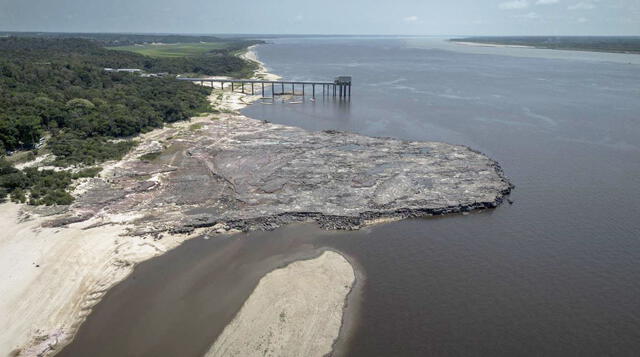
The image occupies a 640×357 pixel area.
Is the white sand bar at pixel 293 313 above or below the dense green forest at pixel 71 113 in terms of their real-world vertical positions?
below

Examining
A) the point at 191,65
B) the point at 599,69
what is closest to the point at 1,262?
the point at 191,65

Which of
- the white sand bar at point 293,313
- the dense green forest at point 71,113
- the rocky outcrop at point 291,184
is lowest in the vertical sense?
the white sand bar at point 293,313

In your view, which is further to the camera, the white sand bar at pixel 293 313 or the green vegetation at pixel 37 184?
the green vegetation at pixel 37 184

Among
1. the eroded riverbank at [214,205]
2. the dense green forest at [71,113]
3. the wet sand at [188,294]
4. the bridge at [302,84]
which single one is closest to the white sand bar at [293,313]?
the wet sand at [188,294]

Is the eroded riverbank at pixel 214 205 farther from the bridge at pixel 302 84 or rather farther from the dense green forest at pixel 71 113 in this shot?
the bridge at pixel 302 84

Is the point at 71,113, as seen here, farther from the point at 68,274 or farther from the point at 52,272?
the point at 68,274

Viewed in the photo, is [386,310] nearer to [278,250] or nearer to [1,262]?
[278,250]

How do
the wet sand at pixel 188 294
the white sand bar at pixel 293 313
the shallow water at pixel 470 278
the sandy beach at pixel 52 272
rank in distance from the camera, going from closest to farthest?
the white sand bar at pixel 293 313, the wet sand at pixel 188 294, the sandy beach at pixel 52 272, the shallow water at pixel 470 278

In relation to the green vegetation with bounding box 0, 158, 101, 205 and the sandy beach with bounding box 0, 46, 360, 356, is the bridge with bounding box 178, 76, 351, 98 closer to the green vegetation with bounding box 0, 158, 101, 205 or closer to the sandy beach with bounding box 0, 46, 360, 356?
the green vegetation with bounding box 0, 158, 101, 205
